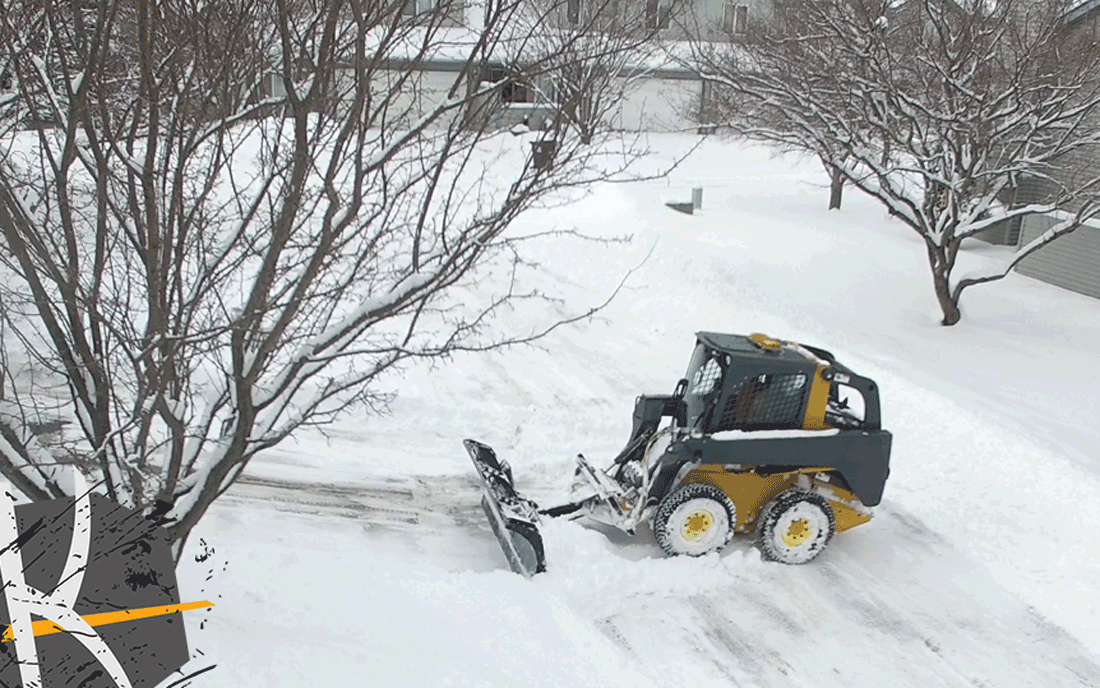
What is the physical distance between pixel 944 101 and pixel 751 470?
31.2ft

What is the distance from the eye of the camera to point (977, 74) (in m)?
13.6

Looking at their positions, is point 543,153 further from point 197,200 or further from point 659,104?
point 659,104

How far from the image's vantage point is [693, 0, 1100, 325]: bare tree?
513 inches

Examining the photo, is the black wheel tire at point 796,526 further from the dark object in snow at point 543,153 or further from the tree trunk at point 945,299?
the tree trunk at point 945,299

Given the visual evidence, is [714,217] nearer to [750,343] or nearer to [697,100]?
[697,100]

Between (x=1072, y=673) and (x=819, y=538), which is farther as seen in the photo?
(x=819, y=538)

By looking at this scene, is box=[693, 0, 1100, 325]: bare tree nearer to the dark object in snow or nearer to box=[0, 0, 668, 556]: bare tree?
the dark object in snow

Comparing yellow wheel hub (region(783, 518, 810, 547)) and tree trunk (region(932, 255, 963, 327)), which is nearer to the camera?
yellow wheel hub (region(783, 518, 810, 547))

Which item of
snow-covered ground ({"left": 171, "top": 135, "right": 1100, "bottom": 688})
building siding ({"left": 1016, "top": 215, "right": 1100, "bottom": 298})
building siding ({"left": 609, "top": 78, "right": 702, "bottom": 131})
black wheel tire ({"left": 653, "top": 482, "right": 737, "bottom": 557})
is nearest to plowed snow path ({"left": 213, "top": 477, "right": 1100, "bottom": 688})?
snow-covered ground ({"left": 171, "top": 135, "right": 1100, "bottom": 688})

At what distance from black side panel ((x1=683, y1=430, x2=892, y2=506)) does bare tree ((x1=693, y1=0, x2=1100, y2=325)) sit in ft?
25.2

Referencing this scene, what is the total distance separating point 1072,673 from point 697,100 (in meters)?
27.0

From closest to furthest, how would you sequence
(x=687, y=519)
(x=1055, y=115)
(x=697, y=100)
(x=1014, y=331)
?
(x=687, y=519), (x=1055, y=115), (x=1014, y=331), (x=697, y=100)

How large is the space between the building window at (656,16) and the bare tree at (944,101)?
10.0m

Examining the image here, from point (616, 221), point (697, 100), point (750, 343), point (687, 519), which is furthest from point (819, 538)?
point (697, 100)
